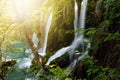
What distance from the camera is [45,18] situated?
9.52 meters

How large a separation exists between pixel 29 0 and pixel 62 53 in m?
3.11

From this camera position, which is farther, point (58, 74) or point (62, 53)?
point (62, 53)

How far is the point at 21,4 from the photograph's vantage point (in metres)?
8.23

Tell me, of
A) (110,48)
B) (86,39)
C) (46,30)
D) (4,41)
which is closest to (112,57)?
(110,48)

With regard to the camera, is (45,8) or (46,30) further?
(46,30)

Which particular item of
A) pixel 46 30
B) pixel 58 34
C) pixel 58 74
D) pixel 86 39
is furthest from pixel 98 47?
pixel 46 30

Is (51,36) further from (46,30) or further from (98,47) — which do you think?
(98,47)

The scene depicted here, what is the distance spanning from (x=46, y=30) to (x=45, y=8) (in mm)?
1941

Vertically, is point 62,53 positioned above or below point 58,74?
below

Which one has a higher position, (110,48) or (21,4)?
(21,4)

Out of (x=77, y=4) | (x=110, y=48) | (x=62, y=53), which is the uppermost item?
(x=77, y=4)

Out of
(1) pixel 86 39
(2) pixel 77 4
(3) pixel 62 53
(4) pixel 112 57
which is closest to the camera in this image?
(4) pixel 112 57

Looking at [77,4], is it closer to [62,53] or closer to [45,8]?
[45,8]

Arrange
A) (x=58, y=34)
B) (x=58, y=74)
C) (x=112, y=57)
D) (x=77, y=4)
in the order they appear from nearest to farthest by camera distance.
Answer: (x=58, y=74) < (x=112, y=57) < (x=77, y=4) < (x=58, y=34)
